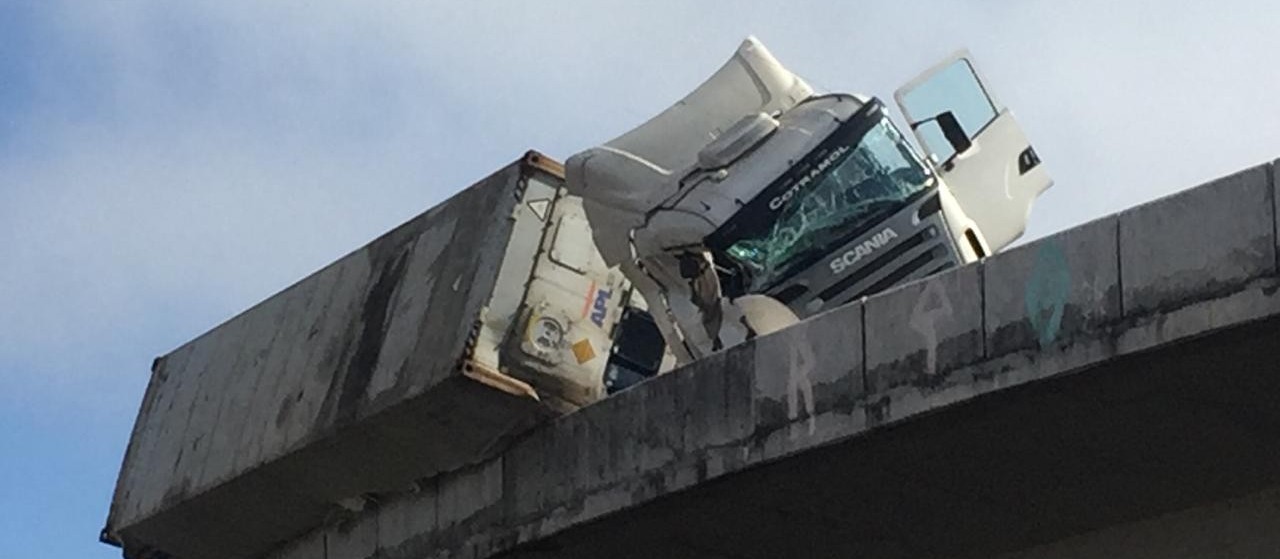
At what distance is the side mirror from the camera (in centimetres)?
1330

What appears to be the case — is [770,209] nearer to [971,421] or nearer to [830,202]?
[830,202]

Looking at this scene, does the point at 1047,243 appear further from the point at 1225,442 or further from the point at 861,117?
the point at 861,117

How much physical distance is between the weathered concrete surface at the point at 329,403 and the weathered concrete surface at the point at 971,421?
0.76m

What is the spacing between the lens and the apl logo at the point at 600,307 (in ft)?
44.2

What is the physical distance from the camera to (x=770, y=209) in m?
12.3

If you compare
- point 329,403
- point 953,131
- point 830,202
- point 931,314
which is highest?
point 953,131

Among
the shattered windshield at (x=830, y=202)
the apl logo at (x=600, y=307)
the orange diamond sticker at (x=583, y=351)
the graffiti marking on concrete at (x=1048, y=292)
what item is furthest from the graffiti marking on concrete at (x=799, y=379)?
the apl logo at (x=600, y=307)

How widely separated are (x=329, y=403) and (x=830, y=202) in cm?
341

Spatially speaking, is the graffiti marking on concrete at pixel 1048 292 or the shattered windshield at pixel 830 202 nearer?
the graffiti marking on concrete at pixel 1048 292

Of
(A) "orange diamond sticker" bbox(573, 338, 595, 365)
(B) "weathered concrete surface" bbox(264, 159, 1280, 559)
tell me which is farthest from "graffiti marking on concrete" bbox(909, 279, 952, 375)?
(A) "orange diamond sticker" bbox(573, 338, 595, 365)

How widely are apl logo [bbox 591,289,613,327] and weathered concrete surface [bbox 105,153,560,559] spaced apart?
69 centimetres

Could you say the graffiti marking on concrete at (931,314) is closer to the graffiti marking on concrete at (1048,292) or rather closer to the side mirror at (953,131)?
the graffiti marking on concrete at (1048,292)

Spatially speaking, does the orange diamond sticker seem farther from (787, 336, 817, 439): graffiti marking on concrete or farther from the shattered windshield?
(787, 336, 817, 439): graffiti marking on concrete

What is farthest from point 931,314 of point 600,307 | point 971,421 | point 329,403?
point 329,403
